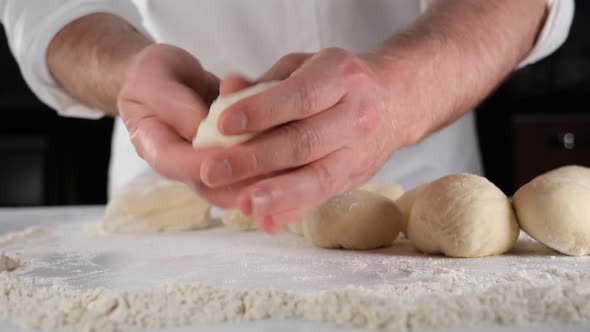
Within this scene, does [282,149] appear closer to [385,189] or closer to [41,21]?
[385,189]

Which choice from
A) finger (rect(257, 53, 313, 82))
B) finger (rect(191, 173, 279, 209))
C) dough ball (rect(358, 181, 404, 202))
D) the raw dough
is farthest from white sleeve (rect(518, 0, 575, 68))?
the raw dough

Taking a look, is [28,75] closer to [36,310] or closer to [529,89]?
[36,310]

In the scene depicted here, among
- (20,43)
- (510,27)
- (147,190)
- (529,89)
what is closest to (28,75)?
(20,43)

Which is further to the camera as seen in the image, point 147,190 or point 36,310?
point 147,190

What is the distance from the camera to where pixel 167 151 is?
670 mm

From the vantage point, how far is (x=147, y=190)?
111 centimetres

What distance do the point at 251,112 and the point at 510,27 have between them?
A: 630mm

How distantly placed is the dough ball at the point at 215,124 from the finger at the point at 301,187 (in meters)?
0.05

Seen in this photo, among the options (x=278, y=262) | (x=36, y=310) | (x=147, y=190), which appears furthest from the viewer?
(x=147, y=190)

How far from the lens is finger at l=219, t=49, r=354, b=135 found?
605 mm

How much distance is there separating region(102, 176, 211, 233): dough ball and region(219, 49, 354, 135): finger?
464 millimetres

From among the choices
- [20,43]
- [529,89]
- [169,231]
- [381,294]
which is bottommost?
[529,89]

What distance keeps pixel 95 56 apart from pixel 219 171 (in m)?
0.56

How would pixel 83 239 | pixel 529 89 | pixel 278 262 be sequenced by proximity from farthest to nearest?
pixel 529 89
pixel 83 239
pixel 278 262
